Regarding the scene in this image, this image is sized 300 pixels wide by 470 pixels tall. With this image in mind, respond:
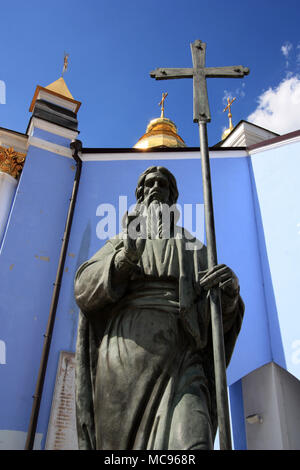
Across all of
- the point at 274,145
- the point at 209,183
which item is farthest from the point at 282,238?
the point at 209,183

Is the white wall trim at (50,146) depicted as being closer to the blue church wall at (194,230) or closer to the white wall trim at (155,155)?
the white wall trim at (155,155)

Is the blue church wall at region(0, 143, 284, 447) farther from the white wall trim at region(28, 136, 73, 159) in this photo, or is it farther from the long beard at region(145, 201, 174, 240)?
the long beard at region(145, 201, 174, 240)

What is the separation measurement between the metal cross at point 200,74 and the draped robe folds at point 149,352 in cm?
97

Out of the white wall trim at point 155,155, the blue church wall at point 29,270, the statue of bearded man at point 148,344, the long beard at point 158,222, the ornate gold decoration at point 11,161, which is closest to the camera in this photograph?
the statue of bearded man at point 148,344

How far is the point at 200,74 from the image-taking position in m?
3.39

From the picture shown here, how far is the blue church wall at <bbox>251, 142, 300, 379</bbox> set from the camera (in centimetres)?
782

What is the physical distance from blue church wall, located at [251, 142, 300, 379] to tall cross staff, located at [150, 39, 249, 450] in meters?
5.42

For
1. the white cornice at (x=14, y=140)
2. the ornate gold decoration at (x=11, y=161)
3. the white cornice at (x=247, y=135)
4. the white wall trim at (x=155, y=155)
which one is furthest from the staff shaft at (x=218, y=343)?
the white cornice at (x=247, y=135)

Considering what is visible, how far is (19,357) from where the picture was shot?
7379mm

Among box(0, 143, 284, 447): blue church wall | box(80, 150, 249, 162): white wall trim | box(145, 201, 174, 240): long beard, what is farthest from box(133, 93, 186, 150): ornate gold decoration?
box(145, 201, 174, 240): long beard

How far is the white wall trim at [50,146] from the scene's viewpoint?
978 centimetres
